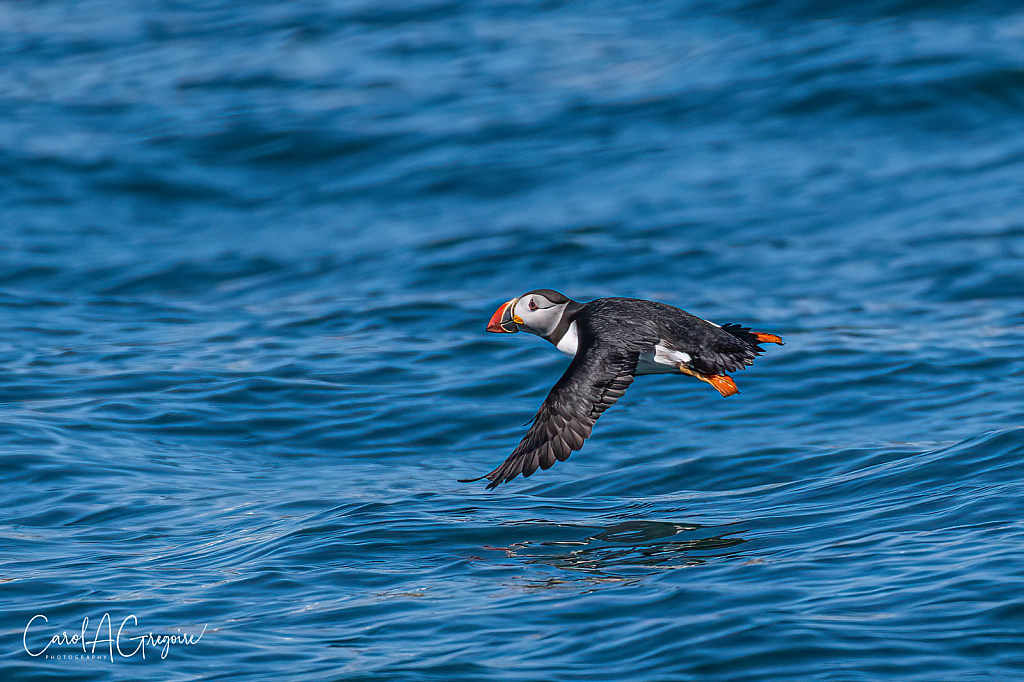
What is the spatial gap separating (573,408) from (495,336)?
4.85m

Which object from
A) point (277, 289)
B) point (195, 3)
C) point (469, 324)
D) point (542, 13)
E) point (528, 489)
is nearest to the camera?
point (528, 489)

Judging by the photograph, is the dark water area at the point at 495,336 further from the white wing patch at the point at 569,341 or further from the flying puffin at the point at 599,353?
the white wing patch at the point at 569,341

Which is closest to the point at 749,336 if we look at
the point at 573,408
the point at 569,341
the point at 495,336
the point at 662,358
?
the point at 662,358

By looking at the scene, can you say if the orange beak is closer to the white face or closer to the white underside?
the white face

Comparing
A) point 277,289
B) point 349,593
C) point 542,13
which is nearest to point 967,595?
point 349,593

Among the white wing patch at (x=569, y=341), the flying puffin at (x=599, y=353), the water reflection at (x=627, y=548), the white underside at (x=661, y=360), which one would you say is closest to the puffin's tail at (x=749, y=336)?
the flying puffin at (x=599, y=353)

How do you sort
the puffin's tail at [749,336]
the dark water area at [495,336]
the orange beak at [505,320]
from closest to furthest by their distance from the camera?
the dark water area at [495,336], the orange beak at [505,320], the puffin's tail at [749,336]

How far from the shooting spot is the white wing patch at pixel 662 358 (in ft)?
22.2

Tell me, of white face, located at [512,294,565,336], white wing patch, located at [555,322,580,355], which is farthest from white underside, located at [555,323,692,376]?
white face, located at [512,294,565,336]

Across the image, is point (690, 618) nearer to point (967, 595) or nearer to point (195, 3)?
point (967, 595)

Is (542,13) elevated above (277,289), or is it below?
above

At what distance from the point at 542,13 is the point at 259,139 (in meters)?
5.55

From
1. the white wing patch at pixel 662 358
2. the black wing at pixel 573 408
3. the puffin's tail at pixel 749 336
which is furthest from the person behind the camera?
the puffin's tail at pixel 749 336

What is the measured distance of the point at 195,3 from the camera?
21125 millimetres
